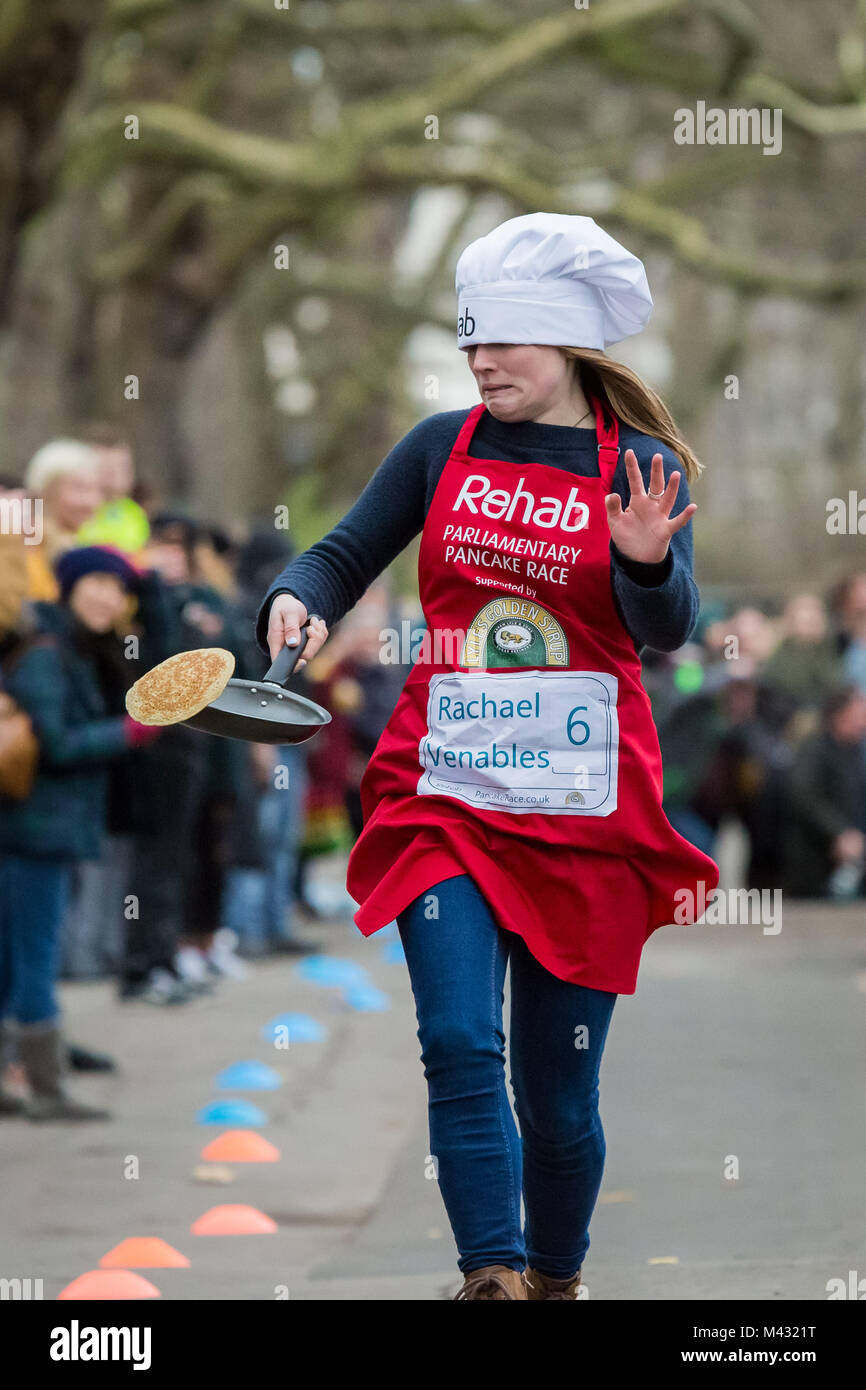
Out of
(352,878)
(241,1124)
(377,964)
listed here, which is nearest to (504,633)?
(352,878)

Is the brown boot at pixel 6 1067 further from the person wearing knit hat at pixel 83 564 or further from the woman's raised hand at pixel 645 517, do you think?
the woman's raised hand at pixel 645 517

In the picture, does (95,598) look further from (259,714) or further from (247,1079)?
(259,714)

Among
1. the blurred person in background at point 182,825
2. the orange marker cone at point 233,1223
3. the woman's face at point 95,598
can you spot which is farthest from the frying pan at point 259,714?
the blurred person in background at point 182,825

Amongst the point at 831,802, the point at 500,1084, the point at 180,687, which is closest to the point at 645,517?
the point at 180,687

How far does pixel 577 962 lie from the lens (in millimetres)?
4023

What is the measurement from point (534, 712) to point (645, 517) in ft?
1.40

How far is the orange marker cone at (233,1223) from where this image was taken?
5711 millimetres

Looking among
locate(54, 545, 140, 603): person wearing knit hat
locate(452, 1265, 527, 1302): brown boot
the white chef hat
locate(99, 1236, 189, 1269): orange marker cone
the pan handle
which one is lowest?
locate(99, 1236, 189, 1269): orange marker cone

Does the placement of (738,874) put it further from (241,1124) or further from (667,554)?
(667,554)

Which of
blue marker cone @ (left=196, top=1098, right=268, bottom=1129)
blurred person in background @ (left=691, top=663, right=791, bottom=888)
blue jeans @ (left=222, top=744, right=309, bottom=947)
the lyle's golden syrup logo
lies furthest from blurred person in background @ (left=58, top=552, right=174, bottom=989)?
blurred person in background @ (left=691, top=663, right=791, bottom=888)

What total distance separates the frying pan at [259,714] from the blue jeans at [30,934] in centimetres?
321

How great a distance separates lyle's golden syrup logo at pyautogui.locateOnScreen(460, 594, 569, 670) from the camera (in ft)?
13.3

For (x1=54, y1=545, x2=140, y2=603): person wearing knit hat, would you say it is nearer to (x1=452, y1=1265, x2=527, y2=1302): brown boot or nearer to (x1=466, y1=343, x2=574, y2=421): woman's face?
(x1=466, y1=343, x2=574, y2=421): woman's face

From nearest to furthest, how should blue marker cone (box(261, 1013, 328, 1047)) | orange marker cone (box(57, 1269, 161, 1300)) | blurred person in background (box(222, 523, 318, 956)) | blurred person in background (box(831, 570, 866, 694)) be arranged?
1. orange marker cone (box(57, 1269, 161, 1300))
2. blue marker cone (box(261, 1013, 328, 1047))
3. blurred person in background (box(222, 523, 318, 956))
4. blurred person in background (box(831, 570, 866, 694))
